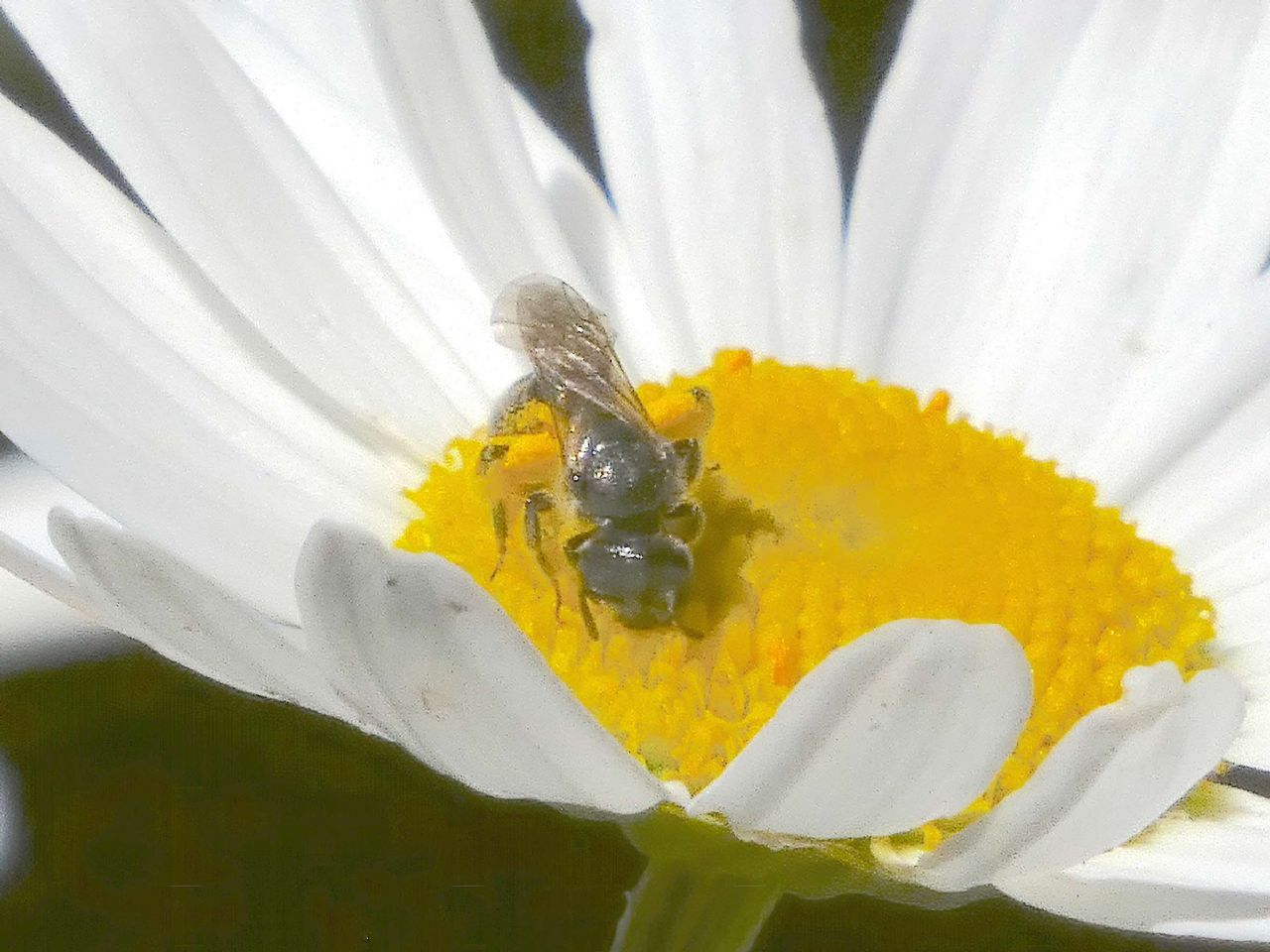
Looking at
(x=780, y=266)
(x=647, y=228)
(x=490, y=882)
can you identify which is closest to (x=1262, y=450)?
(x=780, y=266)

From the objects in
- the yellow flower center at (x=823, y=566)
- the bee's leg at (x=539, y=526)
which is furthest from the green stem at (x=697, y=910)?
the bee's leg at (x=539, y=526)

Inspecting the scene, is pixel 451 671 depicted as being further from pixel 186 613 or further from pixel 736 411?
pixel 736 411

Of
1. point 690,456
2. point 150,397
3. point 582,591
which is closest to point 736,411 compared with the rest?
point 690,456

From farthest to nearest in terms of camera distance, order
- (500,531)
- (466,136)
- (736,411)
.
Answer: (466,136) → (736,411) → (500,531)

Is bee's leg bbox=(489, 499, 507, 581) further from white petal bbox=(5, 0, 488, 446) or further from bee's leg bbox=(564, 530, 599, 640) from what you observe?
white petal bbox=(5, 0, 488, 446)

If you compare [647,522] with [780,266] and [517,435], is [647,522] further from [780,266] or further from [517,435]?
[780,266]

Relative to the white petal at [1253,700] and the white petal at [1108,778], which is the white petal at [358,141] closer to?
the white petal at [1253,700]
